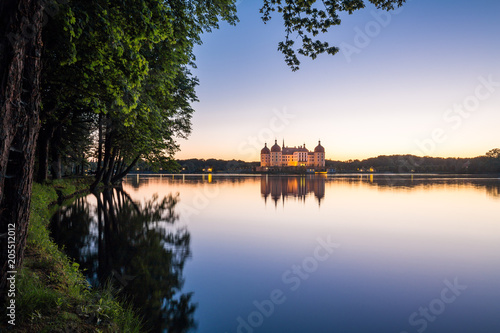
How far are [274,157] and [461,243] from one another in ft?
555

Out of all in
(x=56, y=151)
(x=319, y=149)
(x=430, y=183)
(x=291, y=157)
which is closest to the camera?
(x=56, y=151)

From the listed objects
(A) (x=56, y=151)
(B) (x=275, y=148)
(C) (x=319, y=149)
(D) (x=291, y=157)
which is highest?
(B) (x=275, y=148)

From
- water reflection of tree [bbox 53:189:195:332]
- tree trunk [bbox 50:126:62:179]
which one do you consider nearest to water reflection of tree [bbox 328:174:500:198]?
water reflection of tree [bbox 53:189:195:332]

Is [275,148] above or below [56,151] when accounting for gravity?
above

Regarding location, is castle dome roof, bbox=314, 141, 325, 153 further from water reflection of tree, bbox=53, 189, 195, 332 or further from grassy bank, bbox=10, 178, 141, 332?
grassy bank, bbox=10, 178, 141, 332

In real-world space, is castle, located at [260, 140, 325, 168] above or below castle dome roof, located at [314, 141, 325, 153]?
below

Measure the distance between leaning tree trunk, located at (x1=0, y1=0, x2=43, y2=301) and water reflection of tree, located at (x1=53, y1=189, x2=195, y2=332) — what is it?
2.73 metres

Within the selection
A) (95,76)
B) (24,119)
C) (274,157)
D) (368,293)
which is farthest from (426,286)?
(274,157)

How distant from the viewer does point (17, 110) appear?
318cm

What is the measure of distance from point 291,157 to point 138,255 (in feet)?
570

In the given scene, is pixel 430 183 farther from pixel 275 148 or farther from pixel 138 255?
pixel 275 148

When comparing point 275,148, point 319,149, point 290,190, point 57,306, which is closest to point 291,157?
point 275,148

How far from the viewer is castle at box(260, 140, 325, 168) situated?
7003 inches

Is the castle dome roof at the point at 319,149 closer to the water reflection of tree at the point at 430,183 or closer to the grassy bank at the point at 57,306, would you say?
the water reflection of tree at the point at 430,183
